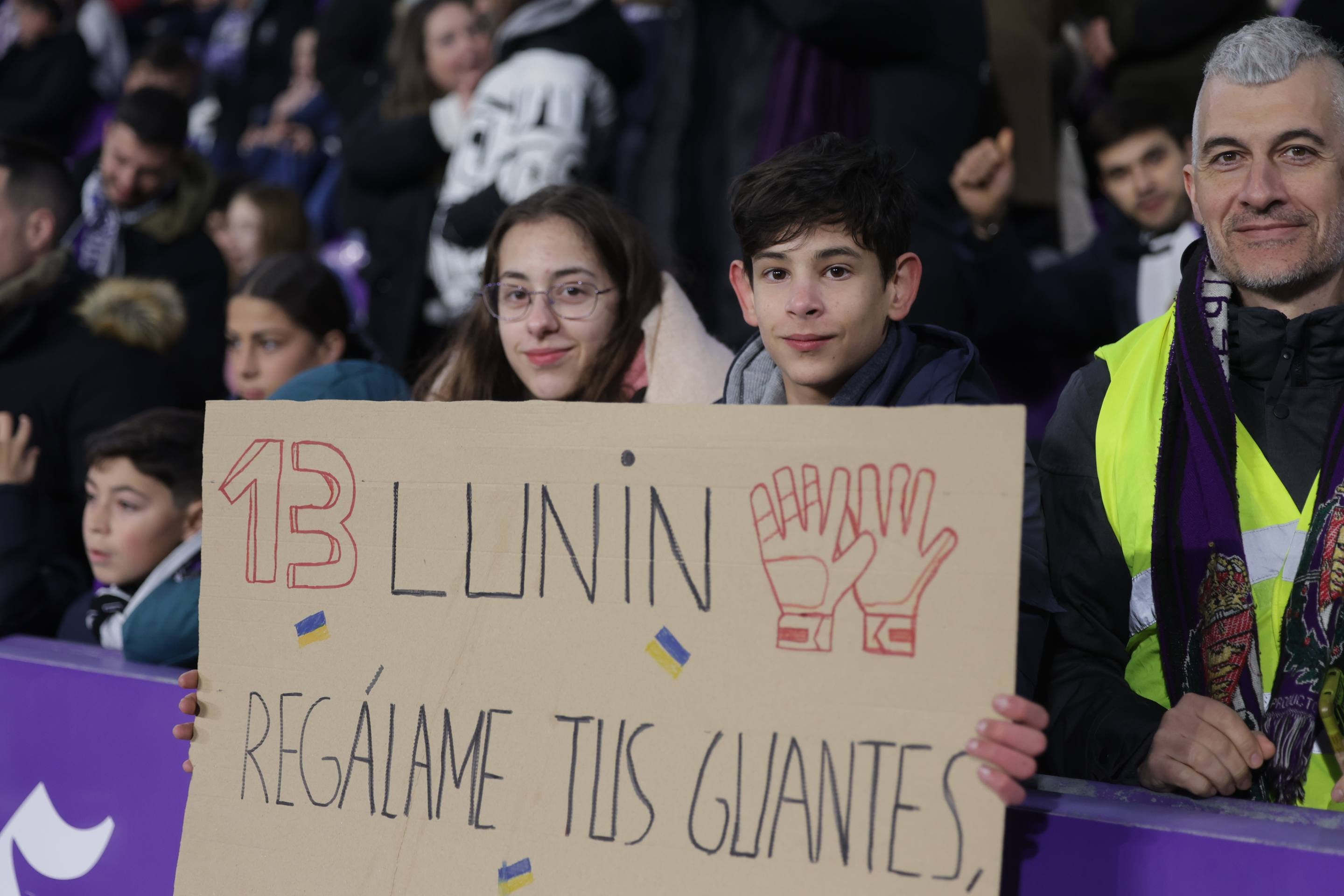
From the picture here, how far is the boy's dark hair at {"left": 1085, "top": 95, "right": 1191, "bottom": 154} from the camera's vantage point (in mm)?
4324

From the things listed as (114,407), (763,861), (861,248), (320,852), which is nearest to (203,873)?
(320,852)

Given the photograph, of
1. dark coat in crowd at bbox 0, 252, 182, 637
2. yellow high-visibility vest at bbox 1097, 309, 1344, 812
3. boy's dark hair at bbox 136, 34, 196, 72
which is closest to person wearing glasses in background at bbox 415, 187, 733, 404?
yellow high-visibility vest at bbox 1097, 309, 1344, 812

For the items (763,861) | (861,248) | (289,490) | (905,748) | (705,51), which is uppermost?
(705,51)

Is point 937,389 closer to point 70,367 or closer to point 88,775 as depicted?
point 88,775

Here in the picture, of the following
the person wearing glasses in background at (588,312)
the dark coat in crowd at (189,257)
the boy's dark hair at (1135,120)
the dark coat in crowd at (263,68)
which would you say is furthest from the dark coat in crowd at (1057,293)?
the dark coat in crowd at (263,68)

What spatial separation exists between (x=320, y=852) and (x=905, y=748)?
877mm

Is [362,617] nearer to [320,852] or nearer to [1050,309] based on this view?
[320,852]

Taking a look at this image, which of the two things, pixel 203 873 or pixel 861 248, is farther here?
pixel 861 248

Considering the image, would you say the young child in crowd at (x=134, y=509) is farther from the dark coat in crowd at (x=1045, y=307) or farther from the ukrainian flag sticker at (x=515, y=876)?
the dark coat in crowd at (x=1045, y=307)

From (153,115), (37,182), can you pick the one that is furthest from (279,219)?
(37,182)

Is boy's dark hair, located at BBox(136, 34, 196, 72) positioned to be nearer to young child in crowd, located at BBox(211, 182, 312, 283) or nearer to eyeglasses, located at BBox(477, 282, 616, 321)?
young child in crowd, located at BBox(211, 182, 312, 283)

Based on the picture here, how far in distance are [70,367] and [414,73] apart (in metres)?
2.08

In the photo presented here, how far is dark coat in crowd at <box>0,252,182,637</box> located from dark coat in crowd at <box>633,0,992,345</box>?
166 cm

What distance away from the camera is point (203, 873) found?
6.68 feet
